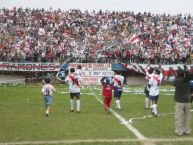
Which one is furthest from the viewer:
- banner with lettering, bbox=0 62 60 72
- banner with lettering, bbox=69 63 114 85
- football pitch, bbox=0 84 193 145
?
banner with lettering, bbox=0 62 60 72

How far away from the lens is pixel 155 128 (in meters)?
16.7

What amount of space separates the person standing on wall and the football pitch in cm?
49

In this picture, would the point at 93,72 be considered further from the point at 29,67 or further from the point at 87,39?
the point at 87,39

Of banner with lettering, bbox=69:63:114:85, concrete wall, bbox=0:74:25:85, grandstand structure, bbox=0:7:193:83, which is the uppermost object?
grandstand structure, bbox=0:7:193:83

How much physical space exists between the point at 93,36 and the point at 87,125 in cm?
3378

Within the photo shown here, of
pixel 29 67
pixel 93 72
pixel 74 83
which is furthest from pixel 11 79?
pixel 74 83

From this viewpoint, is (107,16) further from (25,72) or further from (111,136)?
(111,136)

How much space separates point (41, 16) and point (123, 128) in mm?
37358

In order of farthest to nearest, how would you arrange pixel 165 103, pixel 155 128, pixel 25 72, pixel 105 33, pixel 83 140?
1. pixel 105 33
2. pixel 25 72
3. pixel 165 103
4. pixel 155 128
5. pixel 83 140

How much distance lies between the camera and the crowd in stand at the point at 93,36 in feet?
153

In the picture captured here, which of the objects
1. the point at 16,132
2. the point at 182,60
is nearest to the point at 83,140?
the point at 16,132

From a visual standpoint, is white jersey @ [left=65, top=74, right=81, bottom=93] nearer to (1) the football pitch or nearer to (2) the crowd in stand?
(1) the football pitch

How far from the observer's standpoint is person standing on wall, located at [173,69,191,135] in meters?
15.6

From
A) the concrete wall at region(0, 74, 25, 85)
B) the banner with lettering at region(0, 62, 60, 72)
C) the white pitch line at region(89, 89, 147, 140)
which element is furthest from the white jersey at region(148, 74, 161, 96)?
the concrete wall at region(0, 74, 25, 85)
